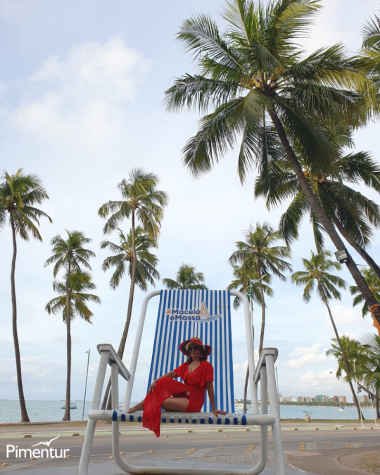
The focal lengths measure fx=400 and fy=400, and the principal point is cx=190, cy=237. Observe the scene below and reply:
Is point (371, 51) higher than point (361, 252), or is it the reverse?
Answer: point (371, 51)

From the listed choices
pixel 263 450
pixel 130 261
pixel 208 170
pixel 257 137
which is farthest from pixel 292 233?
pixel 130 261

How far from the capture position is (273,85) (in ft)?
29.6

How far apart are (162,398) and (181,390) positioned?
235 millimetres

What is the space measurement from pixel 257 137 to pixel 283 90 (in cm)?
146

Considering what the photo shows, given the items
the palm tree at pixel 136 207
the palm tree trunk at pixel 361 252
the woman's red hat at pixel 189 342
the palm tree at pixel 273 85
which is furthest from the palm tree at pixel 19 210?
the woman's red hat at pixel 189 342

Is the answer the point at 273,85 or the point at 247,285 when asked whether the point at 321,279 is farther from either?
the point at 273,85

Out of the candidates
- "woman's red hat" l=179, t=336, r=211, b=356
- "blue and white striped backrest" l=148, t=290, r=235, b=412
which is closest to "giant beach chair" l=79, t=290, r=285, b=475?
"blue and white striped backrest" l=148, t=290, r=235, b=412

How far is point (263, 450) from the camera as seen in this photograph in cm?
302

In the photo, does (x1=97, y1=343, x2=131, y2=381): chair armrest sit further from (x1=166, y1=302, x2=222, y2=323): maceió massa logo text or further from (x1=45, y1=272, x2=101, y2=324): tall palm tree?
(x1=45, y1=272, x2=101, y2=324): tall palm tree

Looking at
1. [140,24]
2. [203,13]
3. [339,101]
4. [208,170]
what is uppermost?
[203,13]

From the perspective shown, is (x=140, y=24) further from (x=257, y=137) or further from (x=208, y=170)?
(x=257, y=137)

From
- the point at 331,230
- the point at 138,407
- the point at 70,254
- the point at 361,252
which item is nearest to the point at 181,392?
the point at 138,407

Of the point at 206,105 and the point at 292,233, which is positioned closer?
the point at 206,105

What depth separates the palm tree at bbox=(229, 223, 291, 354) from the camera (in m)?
28.7
